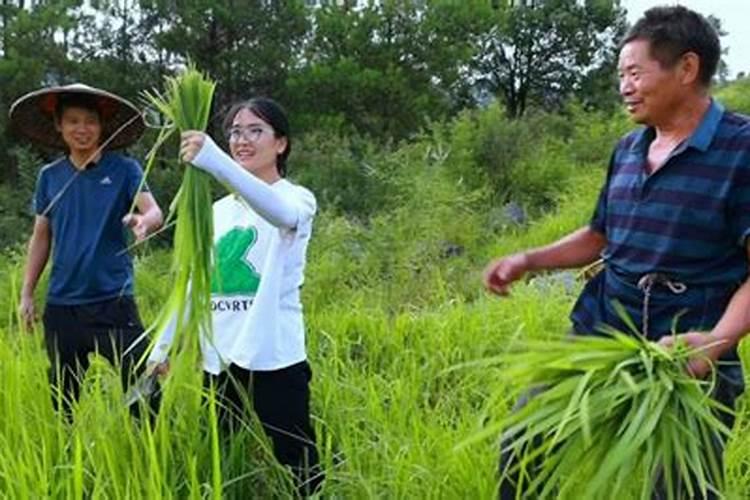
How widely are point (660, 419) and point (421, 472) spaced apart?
87 cm

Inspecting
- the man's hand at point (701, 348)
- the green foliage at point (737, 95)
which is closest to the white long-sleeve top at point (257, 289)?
the man's hand at point (701, 348)

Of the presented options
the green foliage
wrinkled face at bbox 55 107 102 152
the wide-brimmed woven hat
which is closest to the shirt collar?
the wide-brimmed woven hat

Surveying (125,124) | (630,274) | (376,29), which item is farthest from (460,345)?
(376,29)

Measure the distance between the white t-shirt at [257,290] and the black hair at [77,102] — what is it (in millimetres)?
811

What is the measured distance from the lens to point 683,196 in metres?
1.95

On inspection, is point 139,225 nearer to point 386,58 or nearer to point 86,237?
point 86,237

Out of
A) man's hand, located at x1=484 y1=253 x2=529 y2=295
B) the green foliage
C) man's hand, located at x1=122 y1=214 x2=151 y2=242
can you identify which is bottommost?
man's hand, located at x1=484 y1=253 x2=529 y2=295

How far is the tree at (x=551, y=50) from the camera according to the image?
15297 millimetres

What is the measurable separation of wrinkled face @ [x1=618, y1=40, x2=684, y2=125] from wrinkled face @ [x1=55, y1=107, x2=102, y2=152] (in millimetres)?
1720

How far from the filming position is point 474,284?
5742mm

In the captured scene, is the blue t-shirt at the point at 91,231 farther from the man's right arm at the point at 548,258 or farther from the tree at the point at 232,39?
the tree at the point at 232,39

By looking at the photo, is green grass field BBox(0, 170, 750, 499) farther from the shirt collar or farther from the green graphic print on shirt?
the shirt collar

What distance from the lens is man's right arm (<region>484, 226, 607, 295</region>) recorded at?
231 centimetres

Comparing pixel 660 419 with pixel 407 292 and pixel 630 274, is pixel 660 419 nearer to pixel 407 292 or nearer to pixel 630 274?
pixel 630 274
